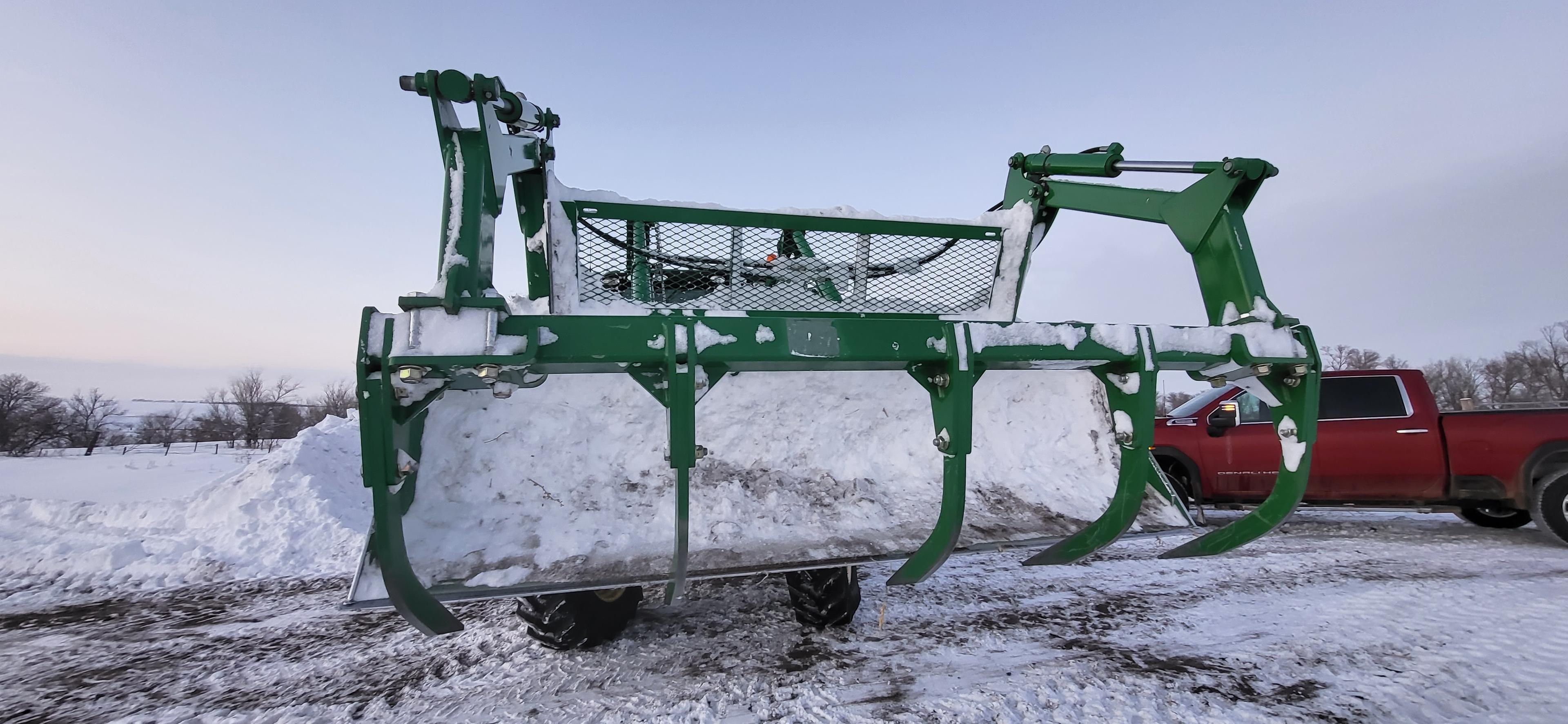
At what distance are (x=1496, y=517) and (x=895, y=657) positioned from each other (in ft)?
22.5

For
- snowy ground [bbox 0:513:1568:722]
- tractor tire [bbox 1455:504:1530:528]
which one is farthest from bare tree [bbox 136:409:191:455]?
A: tractor tire [bbox 1455:504:1530:528]

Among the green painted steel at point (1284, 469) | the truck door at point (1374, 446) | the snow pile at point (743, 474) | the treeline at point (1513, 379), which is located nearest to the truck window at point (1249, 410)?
the truck door at point (1374, 446)

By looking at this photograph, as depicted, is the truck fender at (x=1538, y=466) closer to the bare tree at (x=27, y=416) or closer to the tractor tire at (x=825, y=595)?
the tractor tire at (x=825, y=595)

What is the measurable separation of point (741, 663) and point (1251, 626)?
2629 mm

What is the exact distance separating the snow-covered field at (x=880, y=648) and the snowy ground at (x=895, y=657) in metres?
0.01

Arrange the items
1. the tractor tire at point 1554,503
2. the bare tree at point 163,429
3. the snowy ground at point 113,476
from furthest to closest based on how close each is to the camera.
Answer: the bare tree at point 163,429, the snowy ground at point 113,476, the tractor tire at point 1554,503

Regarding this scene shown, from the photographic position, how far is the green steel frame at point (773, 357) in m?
1.65

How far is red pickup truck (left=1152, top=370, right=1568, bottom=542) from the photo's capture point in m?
5.15

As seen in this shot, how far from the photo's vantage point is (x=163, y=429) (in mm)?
44594

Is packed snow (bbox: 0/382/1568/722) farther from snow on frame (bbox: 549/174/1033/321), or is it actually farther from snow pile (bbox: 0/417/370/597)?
snow on frame (bbox: 549/174/1033/321)

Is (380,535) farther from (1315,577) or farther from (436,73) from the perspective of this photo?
(1315,577)

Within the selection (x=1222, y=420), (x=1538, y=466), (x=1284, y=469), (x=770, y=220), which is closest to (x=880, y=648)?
(x=1284, y=469)

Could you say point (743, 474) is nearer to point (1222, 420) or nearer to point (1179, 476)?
point (1222, 420)

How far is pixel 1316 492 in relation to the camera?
228 inches
